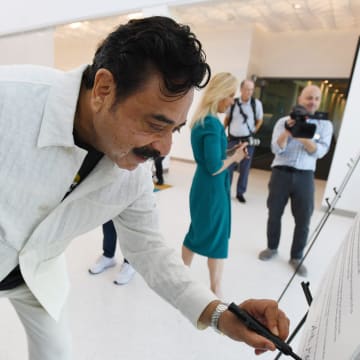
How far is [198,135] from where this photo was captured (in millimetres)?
1637

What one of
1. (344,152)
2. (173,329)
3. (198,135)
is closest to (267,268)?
(173,329)

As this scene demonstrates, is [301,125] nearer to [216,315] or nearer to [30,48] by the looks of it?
[216,315]

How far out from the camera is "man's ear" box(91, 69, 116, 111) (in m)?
0.58

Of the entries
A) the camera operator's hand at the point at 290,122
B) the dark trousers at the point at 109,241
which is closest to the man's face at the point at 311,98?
the camera operator's hand at the point at 290,122

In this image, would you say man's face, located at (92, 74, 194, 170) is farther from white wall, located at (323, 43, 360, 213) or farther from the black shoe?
white wall, located at (323, 43, 360, 213)

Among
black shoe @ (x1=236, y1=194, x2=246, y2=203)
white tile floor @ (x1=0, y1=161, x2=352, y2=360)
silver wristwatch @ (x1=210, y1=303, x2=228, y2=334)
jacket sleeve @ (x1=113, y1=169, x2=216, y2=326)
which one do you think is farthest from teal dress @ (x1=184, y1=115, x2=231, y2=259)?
black shoe @ (x1=236, y1=194, x2=246, y2=203)

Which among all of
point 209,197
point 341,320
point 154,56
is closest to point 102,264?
point 209,197

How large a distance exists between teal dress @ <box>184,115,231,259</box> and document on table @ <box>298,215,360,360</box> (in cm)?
113

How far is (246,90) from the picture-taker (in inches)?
161

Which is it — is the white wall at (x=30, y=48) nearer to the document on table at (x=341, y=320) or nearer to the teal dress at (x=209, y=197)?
the teal dress at (x=209, y=197)

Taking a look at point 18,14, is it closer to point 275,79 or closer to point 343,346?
point 275,79

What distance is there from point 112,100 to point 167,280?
1.59 ft

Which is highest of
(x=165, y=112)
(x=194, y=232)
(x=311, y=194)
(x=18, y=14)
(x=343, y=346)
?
(x=18, y=14)

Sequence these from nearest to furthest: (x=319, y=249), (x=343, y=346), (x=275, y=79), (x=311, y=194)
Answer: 1. (x=343, y=346)
2. (x=311, y=194)
3. (x=319, y=249)
4. (x=275, y=79)
